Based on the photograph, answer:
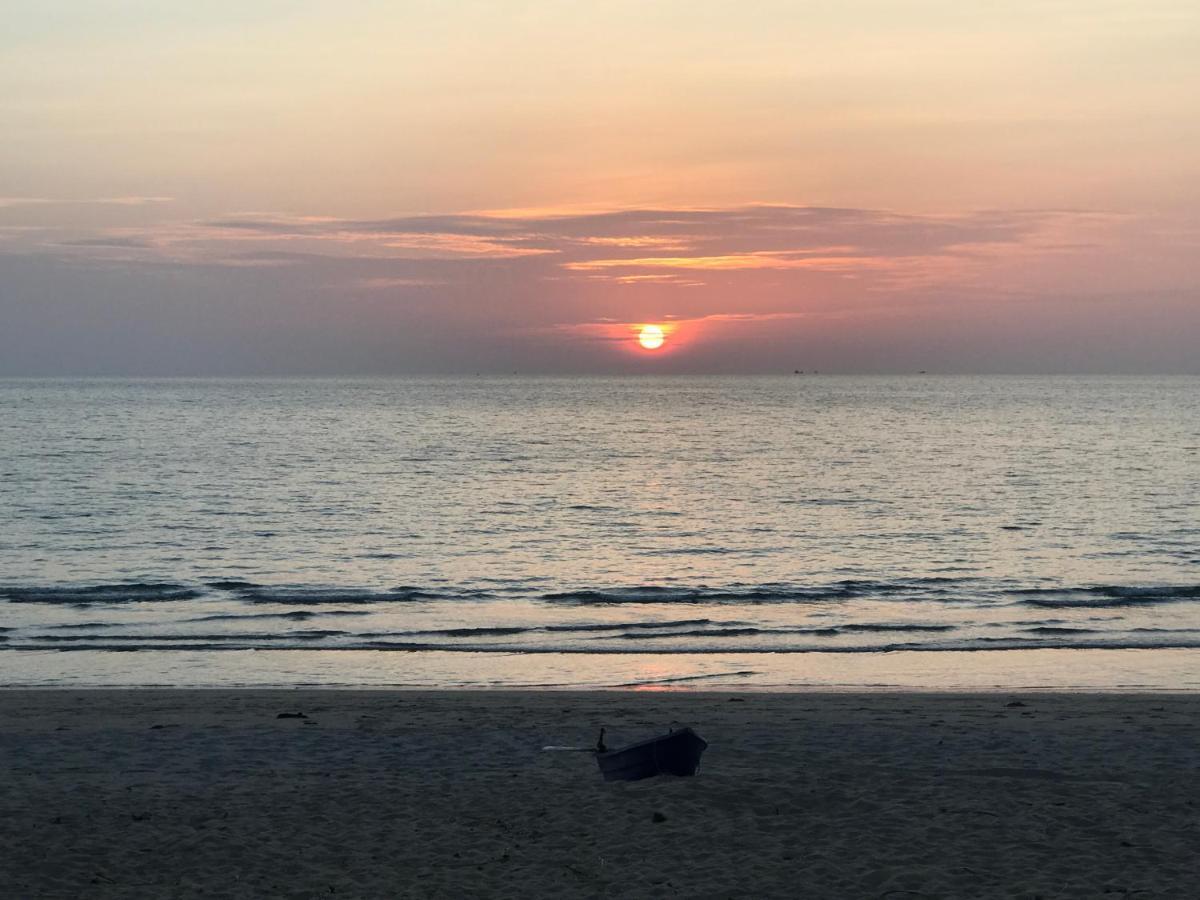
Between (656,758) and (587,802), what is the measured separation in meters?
1.03

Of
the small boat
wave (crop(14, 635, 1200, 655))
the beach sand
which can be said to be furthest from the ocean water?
the small boat

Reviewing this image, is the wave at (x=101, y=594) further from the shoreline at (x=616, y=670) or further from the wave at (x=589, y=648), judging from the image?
the shoreline at (x=616, y=670)

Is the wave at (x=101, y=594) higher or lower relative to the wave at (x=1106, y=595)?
higher

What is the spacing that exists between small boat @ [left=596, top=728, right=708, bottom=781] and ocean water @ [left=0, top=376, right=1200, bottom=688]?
7.84m

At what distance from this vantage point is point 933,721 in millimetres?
15688

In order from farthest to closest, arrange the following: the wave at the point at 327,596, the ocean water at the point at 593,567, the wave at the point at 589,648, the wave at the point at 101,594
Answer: the wave at the point at 327,596
the wave at the point at 101,594
the wave at the point at 589,648
the ocean water at the point at 593,567

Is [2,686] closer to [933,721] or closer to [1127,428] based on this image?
[933,721]

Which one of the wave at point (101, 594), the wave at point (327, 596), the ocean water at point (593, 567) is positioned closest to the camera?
the ocean water at point (593, 567)

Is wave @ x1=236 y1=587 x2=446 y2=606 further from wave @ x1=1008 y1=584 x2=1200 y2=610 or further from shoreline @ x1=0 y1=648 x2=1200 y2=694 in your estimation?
wave @ x1=1008 y1=584 x2=1200 y2=610

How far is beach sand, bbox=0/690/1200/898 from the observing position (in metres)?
9.98

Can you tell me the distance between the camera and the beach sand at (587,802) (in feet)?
32.8

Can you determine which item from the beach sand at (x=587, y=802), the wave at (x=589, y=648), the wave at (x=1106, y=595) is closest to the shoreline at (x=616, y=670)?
the wave at (x=589, y=648)

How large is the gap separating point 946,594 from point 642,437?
289ft

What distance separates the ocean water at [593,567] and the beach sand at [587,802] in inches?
185
